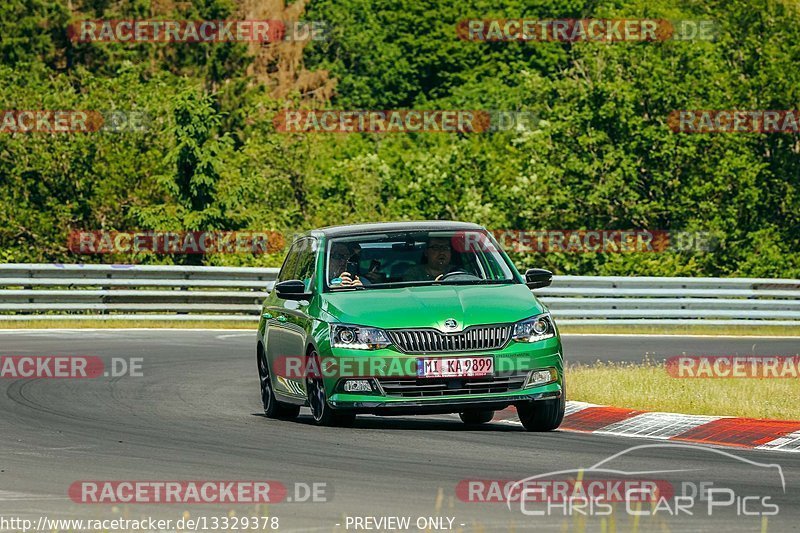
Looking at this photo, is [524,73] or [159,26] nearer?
[524,73]

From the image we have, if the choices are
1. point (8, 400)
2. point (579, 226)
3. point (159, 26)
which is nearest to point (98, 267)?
point (8, 400)

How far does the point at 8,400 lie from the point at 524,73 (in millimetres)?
36315

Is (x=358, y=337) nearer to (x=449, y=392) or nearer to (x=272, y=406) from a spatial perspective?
(x=449, y=392)

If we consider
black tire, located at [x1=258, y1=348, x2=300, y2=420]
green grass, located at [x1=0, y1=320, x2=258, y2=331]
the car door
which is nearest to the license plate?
the car door

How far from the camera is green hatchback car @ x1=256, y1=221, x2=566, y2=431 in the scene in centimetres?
1207

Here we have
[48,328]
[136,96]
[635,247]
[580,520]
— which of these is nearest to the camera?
[580,520]

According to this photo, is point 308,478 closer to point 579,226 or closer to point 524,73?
point 579,226

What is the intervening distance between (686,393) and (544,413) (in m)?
3.09

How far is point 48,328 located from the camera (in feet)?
93.5

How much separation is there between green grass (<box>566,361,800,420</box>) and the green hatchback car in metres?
1.74

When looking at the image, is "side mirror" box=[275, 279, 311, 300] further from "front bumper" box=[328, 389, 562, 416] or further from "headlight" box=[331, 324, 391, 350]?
"front bumper" box=[328, 389, 562, 416]

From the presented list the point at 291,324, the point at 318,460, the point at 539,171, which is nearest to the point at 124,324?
the point at 291,324

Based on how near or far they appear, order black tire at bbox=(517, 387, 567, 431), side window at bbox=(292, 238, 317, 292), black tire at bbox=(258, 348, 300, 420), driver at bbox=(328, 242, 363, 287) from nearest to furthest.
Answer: black tire at bbox=(517, 387, 567, 431)
driver at bbox=(328, 242, 363, 287)
side window at bbox=(292, 238, 317, 292)
black tire at bbox=(258, 348, 300, 420)

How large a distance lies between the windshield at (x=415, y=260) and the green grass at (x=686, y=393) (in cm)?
197
